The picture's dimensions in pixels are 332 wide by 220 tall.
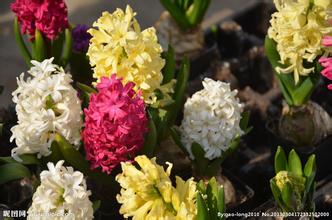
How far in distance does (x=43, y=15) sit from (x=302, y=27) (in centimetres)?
71

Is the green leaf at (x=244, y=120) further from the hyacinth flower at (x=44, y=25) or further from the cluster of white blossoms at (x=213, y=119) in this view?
the hyacinth flower at (x=44, y=25)

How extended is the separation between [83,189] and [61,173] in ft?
0.19

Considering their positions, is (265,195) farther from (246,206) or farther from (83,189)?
(83,189)

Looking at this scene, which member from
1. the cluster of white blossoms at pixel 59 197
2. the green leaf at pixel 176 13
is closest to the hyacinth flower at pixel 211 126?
the cluster of white blossoms at pixel 59 197

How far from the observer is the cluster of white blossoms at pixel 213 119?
1556 millimetres

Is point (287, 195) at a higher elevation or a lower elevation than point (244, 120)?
lower

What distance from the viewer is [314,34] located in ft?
5.12

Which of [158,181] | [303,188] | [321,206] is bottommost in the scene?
[321,206]

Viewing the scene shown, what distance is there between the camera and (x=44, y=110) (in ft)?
4.63

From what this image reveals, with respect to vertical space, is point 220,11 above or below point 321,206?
above

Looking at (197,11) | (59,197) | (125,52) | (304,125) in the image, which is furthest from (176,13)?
(59,197)

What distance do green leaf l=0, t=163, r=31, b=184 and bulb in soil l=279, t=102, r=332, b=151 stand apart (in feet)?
2.47

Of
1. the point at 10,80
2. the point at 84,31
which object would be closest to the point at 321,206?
the point at 84,31

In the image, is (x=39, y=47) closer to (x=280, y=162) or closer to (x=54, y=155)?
(x=54, y=155)
